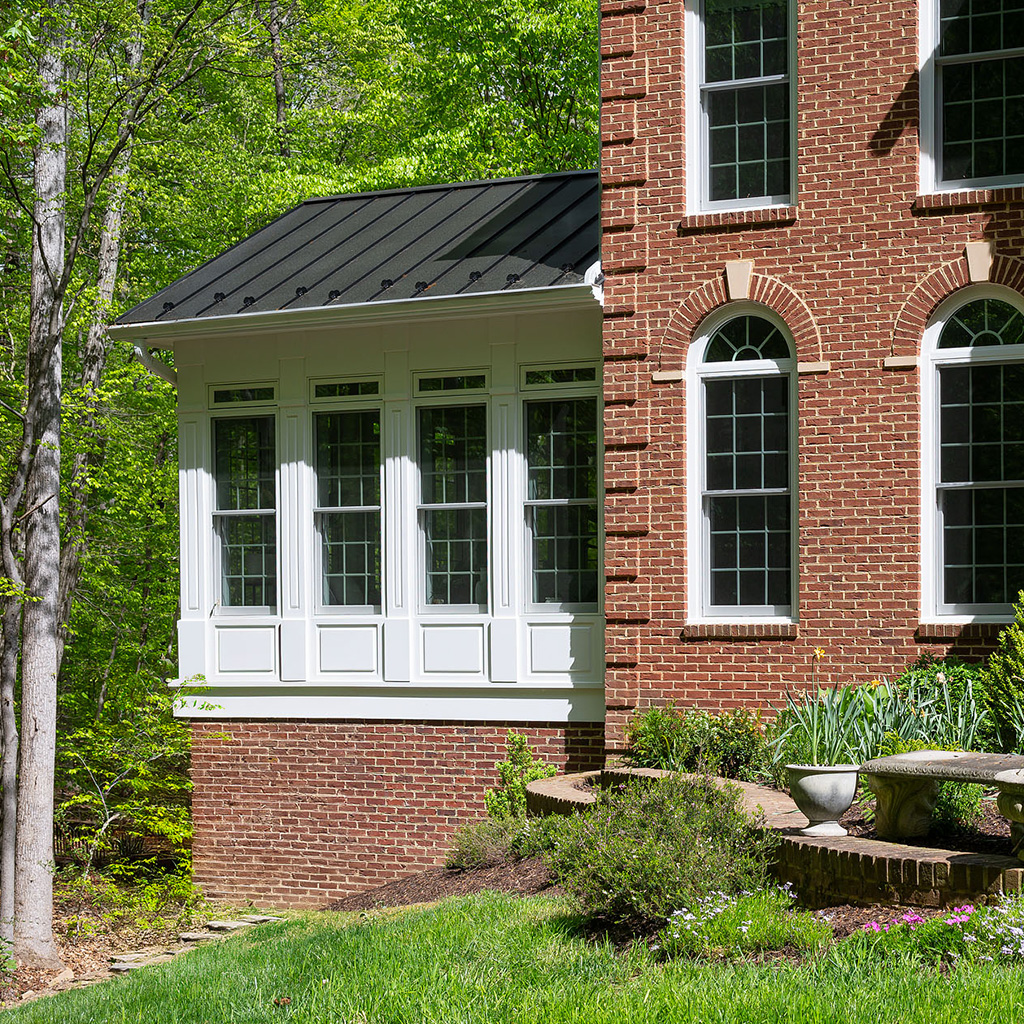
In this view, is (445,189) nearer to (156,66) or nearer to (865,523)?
(156,66)

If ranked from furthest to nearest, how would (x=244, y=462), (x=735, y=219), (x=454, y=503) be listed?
(x=244, y=462) < (x=454, y=503) < (x=735, y=219)

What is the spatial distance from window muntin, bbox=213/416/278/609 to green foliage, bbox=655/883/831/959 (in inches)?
315

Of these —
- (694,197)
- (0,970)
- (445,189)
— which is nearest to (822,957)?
(694,197)

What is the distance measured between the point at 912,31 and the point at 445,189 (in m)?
6.27

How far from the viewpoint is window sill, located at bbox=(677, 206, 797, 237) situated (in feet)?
36.7

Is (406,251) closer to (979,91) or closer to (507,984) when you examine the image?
(979,91)

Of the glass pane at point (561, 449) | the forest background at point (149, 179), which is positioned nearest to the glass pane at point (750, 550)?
the glass pane at point (561, 449)

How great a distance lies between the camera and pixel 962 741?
32.3ft

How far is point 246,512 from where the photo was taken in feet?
45.2

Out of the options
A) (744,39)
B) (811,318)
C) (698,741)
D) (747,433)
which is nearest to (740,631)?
(698,741)

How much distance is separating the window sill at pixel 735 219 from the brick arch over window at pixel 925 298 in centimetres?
128

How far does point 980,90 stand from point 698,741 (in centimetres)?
606

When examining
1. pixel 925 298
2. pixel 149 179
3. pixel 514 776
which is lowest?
pixel 514 776

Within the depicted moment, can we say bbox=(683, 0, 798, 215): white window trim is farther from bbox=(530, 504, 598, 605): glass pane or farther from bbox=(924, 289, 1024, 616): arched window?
bbox=(530, 504, 598, 605): glass pane
